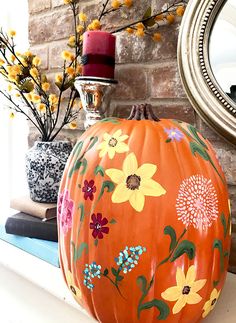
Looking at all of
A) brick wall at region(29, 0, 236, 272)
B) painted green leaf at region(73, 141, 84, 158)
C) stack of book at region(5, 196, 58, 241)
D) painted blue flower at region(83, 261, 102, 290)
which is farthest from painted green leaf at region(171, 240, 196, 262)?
stack of book at region(5, 196, 58, 241)

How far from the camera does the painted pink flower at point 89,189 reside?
50 cm

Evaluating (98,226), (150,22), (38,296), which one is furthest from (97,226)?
(150,22)

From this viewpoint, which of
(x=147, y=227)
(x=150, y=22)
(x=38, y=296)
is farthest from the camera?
(x=150, y=22)

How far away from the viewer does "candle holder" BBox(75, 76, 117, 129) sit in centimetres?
84

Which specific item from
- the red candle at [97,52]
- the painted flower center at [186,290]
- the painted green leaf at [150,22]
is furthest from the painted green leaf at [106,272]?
the painted green leaf at [150,22]

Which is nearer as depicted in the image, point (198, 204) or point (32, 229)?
point (198, 204)

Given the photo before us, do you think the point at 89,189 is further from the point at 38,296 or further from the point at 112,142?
the point at 38,296

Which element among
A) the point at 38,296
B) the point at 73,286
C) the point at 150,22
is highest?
the point at 150,22

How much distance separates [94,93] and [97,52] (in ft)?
0.31

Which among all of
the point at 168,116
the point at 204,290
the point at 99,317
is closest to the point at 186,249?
the point at 204,290

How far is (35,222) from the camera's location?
0.90m

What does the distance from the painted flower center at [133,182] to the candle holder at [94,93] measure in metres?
0.41

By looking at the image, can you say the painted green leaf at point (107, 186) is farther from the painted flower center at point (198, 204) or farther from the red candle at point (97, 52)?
the red candle at point (97, 52)

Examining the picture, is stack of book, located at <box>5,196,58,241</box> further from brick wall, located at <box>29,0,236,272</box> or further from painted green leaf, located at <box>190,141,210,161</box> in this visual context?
painted green leaf, located at <box>190,141,210,161</box>
